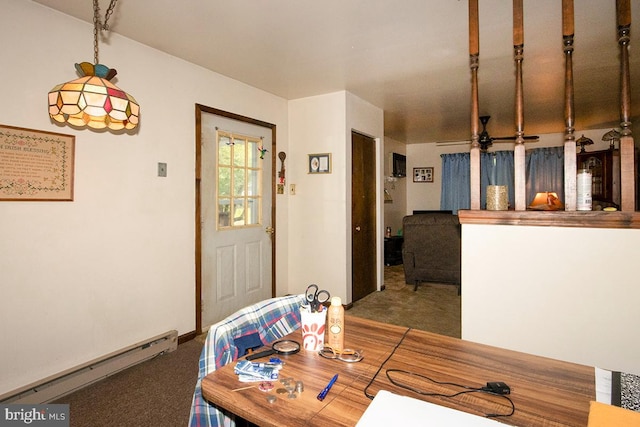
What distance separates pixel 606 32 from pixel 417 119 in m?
2.84

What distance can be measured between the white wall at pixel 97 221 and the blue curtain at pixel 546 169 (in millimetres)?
6193

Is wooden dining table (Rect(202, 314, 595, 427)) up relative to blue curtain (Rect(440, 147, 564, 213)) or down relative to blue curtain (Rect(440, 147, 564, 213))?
down

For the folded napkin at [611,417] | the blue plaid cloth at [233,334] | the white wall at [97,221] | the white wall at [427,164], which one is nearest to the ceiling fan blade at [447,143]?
the white wall at [427,164]

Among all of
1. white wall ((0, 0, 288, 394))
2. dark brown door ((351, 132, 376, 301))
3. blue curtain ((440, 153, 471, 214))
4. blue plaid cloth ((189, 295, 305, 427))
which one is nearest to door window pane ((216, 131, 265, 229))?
white wall ((0, 0, 288, 394))

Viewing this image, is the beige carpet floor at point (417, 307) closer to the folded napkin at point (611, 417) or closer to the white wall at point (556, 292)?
the white wall at point (556, 292)

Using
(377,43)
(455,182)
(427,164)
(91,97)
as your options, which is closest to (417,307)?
(377,43)

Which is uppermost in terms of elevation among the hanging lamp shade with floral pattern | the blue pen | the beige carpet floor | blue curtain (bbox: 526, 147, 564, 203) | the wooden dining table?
blue curtain (bbox: 526, 147, 564, 203)

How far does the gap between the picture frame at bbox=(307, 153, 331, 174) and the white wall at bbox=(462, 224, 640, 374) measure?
2244 millimetres

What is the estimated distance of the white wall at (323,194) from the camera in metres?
3.73

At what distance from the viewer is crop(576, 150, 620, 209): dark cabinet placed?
5.50m

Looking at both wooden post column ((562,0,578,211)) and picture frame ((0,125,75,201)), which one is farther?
picture frame ((0,125,75,201))

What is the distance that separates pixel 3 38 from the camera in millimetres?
1933

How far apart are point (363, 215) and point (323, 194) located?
0.65 meters

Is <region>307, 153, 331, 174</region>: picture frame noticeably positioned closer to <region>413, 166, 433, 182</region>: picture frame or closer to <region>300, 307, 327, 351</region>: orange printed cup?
<region>300, 307, 327, 351</region>: orange printed cup
